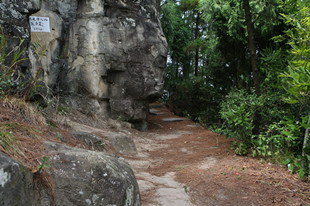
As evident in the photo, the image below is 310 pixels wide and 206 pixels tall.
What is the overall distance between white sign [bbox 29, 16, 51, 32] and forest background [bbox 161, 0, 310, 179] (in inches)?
202

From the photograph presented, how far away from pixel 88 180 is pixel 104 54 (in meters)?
6.62

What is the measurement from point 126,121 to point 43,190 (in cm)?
717

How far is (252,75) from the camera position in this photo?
11.1 metres

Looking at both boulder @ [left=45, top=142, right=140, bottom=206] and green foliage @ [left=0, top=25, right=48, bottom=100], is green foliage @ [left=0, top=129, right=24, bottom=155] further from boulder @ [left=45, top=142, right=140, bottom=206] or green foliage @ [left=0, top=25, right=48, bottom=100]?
green foliage @ [left=0, top=25, right=48, bottom=100]

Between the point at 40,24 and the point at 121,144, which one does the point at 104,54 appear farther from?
the point at 121,144

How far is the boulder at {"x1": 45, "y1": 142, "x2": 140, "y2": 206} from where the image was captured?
229 cm

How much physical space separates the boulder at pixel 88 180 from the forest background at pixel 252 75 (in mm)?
2665

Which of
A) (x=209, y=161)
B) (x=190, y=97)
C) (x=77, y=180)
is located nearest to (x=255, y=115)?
(x=209, y=161)

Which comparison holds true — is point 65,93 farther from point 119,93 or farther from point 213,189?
point 213,189

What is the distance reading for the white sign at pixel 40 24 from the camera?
7.18 m

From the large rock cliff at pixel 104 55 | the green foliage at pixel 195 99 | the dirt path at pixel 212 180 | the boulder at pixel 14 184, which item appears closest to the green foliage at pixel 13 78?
the boulder at pixel 14 184

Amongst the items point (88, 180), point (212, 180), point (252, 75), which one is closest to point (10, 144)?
point (88, 180)

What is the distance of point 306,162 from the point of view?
13.6ft

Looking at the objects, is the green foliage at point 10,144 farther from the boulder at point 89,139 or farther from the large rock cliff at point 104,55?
the large rock cliff at point 104,55
